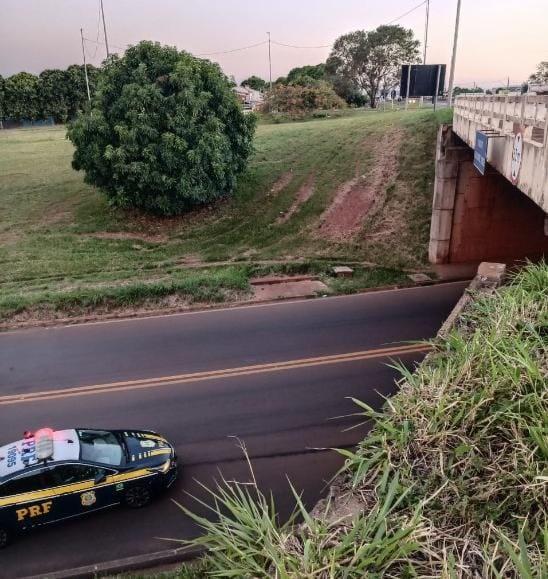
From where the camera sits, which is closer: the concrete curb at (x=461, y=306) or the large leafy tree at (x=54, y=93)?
the concrete curb at (x=461, y=306)

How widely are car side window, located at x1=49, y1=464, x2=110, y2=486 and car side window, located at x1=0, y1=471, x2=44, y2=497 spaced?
0.61 ft

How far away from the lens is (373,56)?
62.0m

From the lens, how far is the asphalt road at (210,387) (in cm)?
783

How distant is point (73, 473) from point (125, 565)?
162 cm

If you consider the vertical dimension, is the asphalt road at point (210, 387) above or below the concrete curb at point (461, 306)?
below

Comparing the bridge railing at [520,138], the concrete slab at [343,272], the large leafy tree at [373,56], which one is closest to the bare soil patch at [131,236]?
the concrete slab at [343,272]

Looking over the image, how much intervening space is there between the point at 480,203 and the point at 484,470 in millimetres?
15994

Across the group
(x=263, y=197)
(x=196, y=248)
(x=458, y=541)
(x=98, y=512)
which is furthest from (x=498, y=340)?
(x=263, y=197)

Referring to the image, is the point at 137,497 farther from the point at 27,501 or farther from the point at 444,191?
the point at 444,191

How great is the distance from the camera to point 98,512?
26.3 feet

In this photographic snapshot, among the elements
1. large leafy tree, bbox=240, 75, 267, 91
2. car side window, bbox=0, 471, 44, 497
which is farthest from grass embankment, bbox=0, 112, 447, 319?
large leafy tree, bbox=240, 75, 267, 91

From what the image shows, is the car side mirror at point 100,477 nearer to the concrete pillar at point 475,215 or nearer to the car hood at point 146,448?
the car hood at point 146,448

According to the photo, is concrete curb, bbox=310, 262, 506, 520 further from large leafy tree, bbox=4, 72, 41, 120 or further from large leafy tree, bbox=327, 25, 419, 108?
large leafy tree, bbox=4, 72, 41, 120

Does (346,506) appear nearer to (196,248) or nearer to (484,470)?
(484,470)
